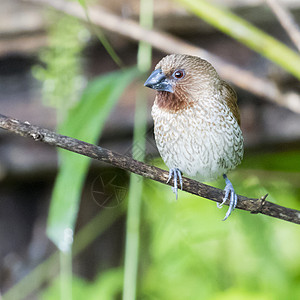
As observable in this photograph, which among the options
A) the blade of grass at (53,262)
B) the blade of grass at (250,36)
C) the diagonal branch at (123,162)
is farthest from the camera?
the blade of grass at (53,262)

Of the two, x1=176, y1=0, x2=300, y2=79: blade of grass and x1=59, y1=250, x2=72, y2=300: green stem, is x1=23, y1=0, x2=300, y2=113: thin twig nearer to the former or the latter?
x1=176, y1=0, x2=300, y2=79: blade of grass

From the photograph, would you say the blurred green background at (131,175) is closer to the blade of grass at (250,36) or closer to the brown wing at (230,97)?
the blade of grass at (250,36)

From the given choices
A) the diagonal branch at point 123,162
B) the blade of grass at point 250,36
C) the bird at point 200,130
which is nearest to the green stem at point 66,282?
the bird at point 200,130

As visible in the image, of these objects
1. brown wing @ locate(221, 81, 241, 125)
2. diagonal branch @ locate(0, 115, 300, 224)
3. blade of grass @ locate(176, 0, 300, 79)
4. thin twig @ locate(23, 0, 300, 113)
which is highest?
thin twig @ locate(23, 0, 300, 113)

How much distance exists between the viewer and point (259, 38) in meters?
0.86

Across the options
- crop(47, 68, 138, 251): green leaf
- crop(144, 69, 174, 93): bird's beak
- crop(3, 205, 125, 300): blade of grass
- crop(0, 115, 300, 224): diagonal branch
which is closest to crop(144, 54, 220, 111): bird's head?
crop(144, 69, 174, 93): bird's beak

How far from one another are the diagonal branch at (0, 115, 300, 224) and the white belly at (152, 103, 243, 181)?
146 mm

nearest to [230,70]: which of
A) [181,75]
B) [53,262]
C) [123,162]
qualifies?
[181,75]

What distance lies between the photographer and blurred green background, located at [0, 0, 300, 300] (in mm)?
959

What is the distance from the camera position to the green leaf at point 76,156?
2.64 ft

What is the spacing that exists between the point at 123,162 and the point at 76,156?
0.41 metres

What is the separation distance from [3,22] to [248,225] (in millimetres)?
1373

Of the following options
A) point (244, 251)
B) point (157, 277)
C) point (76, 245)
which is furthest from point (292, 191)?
point (76, 245)

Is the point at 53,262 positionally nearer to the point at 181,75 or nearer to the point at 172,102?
the point at 172,102
